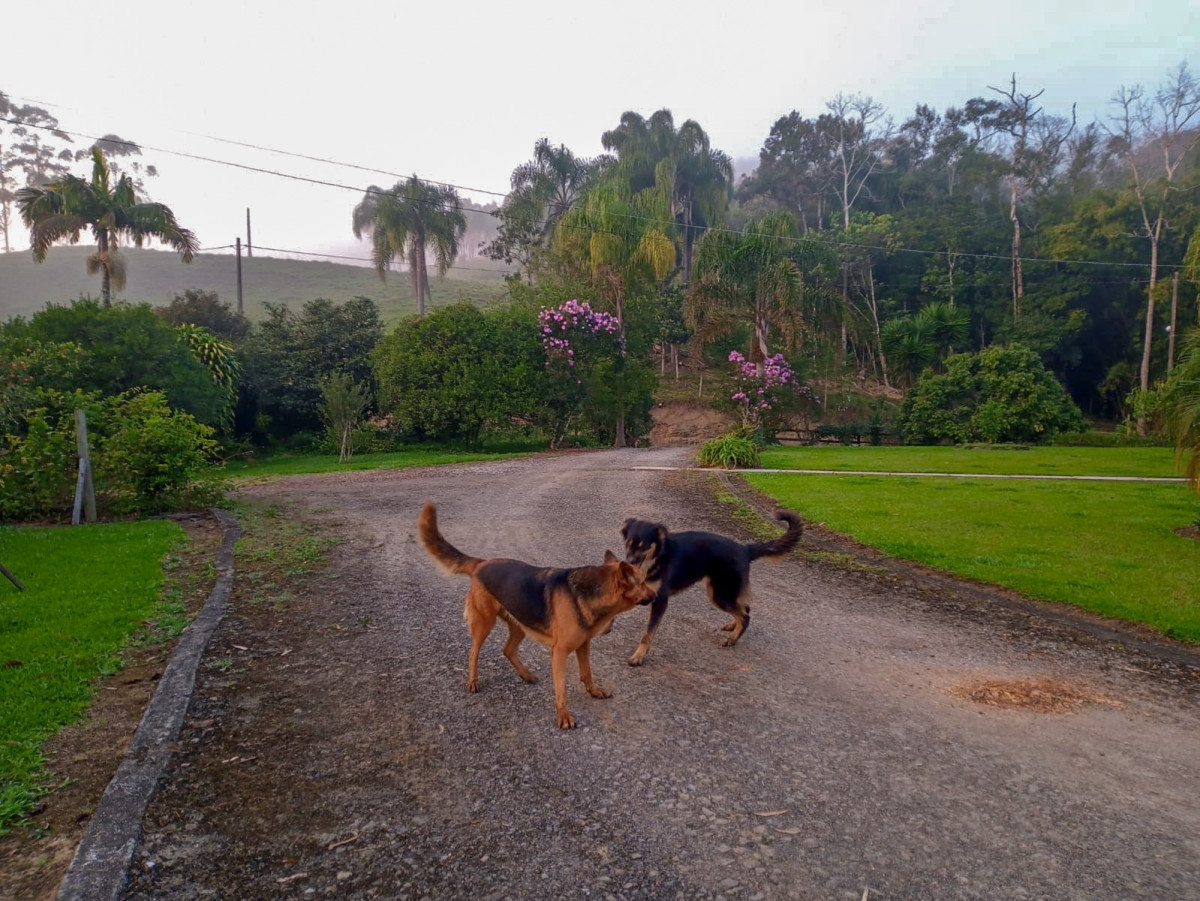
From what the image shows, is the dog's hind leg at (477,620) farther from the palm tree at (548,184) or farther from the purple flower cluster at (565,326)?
the palm tree at (548,184)

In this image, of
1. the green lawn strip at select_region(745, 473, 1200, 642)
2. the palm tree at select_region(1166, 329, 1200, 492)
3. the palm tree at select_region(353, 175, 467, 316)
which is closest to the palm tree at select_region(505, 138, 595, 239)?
the palm tree at select_region(353, 175, 467, 316)

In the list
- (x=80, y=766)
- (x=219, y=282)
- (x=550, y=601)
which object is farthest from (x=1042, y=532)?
(x=219, y=282)

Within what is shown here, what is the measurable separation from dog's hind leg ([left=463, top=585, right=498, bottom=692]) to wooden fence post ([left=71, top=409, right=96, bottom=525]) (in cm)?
909

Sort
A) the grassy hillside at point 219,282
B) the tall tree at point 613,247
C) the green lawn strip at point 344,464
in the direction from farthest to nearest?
the grassy hillside at point 219,282, the tall tree at point 613,247, the green lawn strip at point 344,464

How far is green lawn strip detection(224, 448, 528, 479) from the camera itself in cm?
2077

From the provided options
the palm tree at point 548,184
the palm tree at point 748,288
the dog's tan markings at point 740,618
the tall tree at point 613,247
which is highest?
the palm tree at point 548,184

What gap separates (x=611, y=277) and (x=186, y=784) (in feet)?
110

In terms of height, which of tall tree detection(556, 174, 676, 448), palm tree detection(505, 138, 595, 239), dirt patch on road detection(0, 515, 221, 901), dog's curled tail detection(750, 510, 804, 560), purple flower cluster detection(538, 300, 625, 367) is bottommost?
A: dirt patch on road detection(0, 515, 221, 901)

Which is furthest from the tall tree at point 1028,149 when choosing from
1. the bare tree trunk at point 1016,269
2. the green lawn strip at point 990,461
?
the green lawn strip at point 990,461

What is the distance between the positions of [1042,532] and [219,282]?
269ft

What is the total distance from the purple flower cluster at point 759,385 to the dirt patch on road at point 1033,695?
24.9 metres

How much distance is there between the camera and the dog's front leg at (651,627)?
527cm

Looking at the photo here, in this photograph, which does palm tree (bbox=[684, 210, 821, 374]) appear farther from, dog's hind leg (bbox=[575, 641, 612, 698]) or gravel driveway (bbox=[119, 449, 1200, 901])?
dog's hind leg (bbox=[575, 641, 612, 698])

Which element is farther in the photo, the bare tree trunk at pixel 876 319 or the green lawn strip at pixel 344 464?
the bare tree trunk at pixel 876 319
